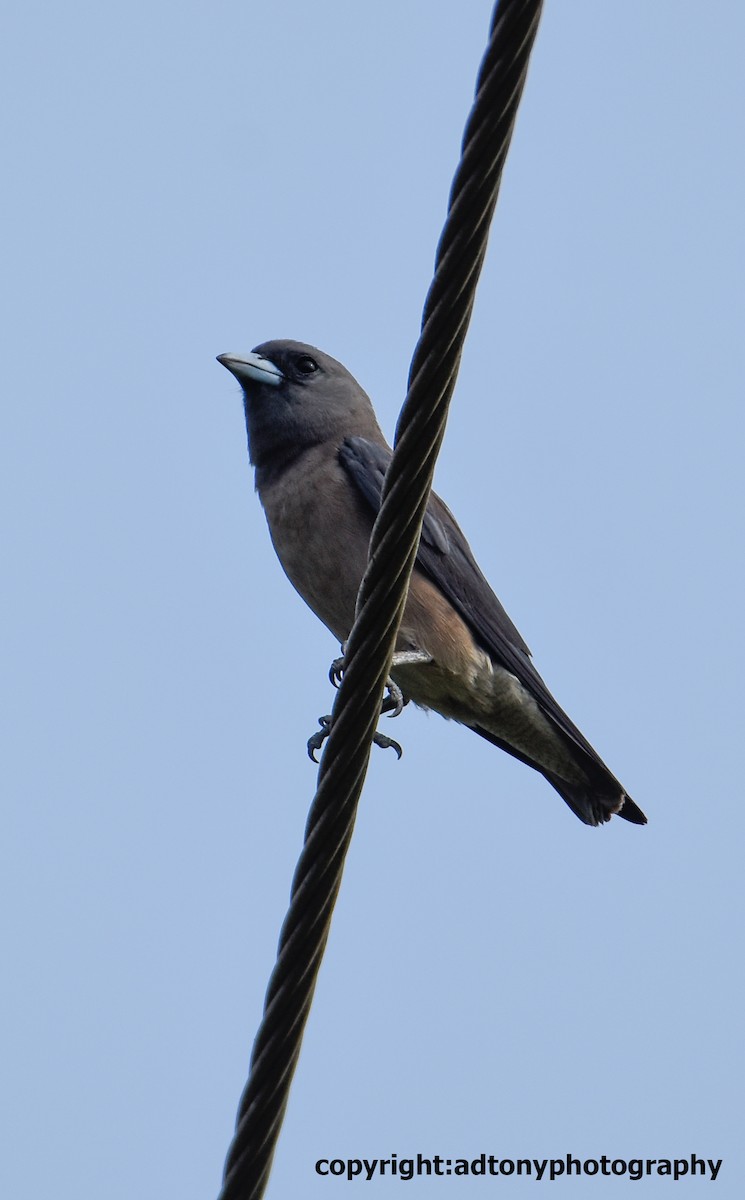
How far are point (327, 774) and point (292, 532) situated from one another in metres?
3.57

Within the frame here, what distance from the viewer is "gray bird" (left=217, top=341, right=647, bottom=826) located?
6.06 meters

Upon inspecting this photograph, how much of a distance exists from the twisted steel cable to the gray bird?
3.09m

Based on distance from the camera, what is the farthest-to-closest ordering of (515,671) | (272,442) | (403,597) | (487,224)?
1. (272,442)
2. (515,671)
3. (403,597)
4. (487,224)

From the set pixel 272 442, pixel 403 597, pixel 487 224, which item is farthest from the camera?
pixel 272 442

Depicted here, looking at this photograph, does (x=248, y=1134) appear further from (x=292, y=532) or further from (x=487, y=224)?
(x=292, y=532)

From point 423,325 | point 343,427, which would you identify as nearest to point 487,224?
point 423,325

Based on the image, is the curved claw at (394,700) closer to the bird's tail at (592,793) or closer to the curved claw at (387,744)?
the curved claw at (387,744)

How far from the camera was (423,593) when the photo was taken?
6113mm

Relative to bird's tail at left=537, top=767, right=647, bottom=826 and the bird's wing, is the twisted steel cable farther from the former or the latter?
bird's tail at left=537, top=767, right=647, bottom=826

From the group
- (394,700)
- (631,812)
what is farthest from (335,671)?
(631,812)

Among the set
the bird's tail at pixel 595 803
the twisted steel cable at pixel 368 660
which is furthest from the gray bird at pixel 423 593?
the twisted steel cable at pixel 368 660

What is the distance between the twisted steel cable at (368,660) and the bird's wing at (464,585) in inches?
129

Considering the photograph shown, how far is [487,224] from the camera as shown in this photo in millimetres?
2414

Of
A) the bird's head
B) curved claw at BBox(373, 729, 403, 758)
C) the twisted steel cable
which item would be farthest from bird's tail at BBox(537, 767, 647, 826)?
the twisted steel cable
